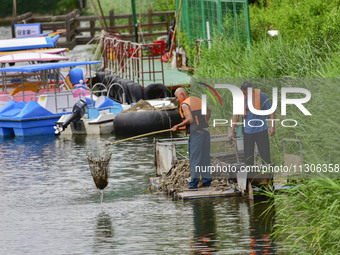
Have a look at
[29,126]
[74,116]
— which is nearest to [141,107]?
[74,116]

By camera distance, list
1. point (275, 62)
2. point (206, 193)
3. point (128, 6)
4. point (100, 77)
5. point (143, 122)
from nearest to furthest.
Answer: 1. point (206, 193)
2. point (275, 62)
3. point (143, 122)
4. point (100, 77)
5. point (128, 6)

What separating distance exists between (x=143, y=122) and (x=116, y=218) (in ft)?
42.1

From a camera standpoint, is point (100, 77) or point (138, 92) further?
point (100, 77)

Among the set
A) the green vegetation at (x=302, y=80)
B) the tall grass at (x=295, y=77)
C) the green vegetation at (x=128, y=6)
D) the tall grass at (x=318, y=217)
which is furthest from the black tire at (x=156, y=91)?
the green vegetation at (x=128, y=6)

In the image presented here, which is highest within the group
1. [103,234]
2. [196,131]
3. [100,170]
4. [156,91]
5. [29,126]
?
[196,131]

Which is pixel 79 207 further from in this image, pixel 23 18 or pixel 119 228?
pixel 23 18

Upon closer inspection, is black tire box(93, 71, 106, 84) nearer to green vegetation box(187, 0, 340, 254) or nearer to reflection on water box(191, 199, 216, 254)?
green vegetation box(187, 0, 340, 254)

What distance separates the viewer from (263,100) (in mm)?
14383

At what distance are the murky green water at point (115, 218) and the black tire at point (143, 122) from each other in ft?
20.1

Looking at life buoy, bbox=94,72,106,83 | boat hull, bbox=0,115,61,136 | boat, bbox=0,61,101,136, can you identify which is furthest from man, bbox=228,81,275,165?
life buoy, bbox=94,72,106,83

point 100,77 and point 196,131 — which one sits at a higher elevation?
point 196,131

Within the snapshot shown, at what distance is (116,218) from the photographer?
1396cm

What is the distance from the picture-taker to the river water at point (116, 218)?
11.8m

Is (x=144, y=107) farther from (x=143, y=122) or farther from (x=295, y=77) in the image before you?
(x=295, y=77)
